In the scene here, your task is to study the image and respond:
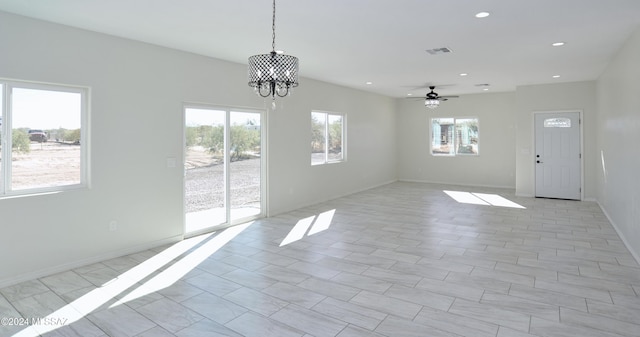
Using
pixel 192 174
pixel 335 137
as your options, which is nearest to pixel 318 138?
pixel 335 137

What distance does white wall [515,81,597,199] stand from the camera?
7684mm

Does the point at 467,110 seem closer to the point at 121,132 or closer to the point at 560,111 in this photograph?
the point at 560,111

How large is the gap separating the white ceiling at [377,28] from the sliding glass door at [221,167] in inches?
39.4

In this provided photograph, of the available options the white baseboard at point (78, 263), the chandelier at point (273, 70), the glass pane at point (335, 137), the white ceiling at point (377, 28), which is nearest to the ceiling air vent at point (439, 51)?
the white ceiling at point (377, 28)

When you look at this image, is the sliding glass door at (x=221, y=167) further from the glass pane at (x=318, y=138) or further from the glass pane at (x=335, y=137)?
the glass pane at (x=335, y=137)

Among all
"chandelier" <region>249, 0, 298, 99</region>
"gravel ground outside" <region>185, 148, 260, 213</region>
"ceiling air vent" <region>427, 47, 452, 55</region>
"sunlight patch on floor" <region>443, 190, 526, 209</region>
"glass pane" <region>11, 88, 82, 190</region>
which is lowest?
"sunlight patch on floor" <region>443, 190, 526, 209</region>

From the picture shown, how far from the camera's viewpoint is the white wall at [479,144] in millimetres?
9711

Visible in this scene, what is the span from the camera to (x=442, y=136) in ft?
35.1

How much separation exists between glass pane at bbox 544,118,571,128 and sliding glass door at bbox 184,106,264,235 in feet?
20.4

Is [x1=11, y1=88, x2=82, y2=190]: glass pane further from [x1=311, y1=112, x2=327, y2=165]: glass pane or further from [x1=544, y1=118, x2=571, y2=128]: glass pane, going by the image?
[x1=544, y1=118, x2=571, y2=128]: glass pane

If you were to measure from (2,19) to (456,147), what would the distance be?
9.80m

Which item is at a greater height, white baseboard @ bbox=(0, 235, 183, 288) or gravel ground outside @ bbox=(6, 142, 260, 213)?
gravel ground outside @ bbox=(6, 142, 260, 213)

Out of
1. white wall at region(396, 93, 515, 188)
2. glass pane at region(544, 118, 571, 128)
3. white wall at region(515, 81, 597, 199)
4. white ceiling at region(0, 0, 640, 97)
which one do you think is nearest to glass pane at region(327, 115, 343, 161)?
white ceiling at region(0, 0, 640, 97)

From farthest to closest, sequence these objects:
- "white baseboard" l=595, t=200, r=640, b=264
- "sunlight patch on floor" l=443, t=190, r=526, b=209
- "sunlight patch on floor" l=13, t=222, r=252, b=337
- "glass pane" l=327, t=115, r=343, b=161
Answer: "glass pane" l=327, t=115, r=343, b=161 → "sunlight patch on floor" l=443, t=190, r=526, b=209 → "white baseboard" l=595, t=200, r=640, b=264 → "sunlight patch on floor" l=13, t=222, r=252, b=337
